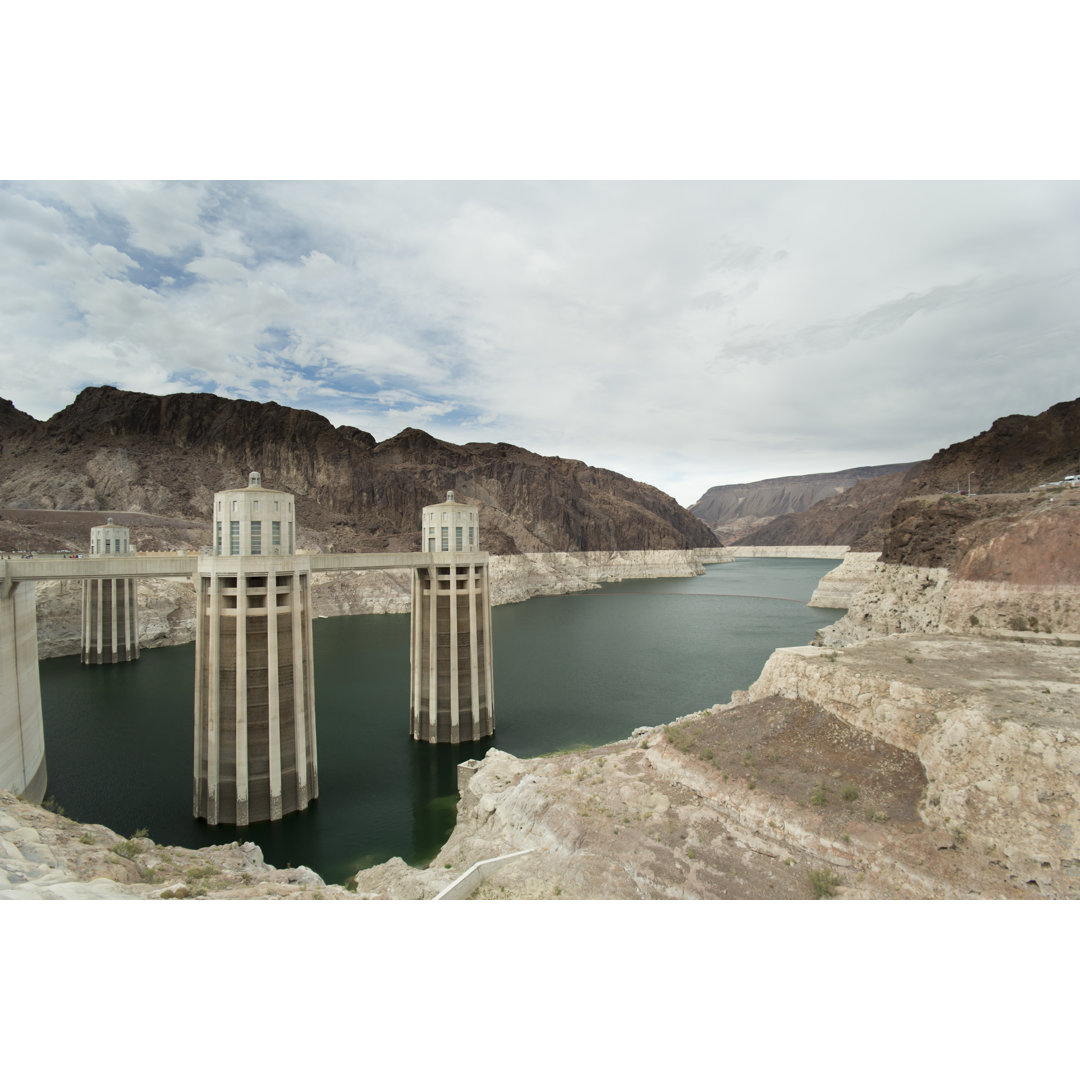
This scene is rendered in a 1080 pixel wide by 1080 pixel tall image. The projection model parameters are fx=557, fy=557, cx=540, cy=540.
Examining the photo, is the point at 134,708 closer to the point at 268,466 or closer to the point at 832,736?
the point at 832,736

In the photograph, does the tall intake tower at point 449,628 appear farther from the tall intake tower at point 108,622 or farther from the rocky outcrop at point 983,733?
the tall intake tower at point 108,622

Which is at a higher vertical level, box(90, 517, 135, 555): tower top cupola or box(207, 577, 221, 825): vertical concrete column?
box(90, 517, 135, 555): tower top cupola

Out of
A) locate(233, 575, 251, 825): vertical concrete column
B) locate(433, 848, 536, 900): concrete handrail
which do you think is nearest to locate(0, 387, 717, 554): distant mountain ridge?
locate(233, 575, 251, 825): vertical concrete column

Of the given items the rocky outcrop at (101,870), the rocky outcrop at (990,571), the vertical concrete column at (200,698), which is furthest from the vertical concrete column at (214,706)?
the rocky outcrop at (990,571)

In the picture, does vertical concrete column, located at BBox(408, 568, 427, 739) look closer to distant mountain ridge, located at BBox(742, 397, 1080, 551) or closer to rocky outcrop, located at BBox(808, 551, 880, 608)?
distant mountain ridge, located at BBox(742, 397, 1080, 551)

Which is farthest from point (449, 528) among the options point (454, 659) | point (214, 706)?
point (214, 706)

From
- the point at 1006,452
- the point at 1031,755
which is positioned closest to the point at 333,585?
the point at 1031,755
